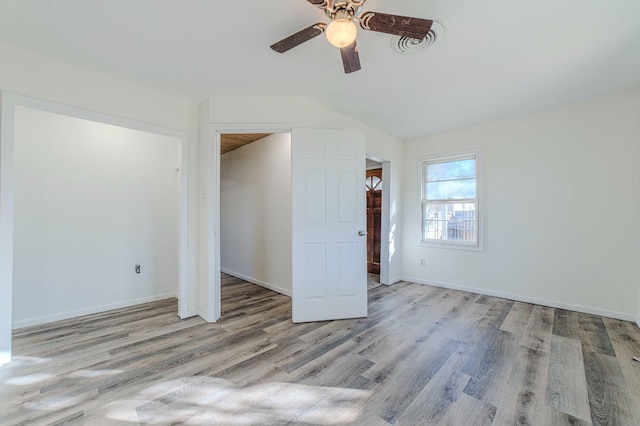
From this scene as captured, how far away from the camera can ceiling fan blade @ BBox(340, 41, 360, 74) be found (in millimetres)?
1661

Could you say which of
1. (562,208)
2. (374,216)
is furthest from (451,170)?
(374,216)

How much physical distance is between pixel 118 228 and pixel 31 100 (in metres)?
1.66

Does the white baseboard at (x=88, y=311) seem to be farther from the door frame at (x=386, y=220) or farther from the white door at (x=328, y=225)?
the door frame at (x=386, y=220)

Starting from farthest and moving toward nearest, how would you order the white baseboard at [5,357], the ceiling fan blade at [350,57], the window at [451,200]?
1. the window at [451,200]
2. the white baseboard at [5,357]
3. the ceiling fan blade at [350,57]

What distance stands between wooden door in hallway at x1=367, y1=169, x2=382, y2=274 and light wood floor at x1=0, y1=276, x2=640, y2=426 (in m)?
2.15

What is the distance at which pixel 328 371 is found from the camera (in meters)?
1.97

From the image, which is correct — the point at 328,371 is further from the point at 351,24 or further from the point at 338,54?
the point at 338,54

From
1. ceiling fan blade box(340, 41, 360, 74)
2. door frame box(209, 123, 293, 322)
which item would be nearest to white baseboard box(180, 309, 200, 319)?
door frame box(209, 123, 293, 322)

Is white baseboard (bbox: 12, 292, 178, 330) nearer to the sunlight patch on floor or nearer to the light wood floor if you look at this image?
the light wood floor

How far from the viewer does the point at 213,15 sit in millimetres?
1754

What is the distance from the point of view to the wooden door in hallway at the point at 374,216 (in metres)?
5.18

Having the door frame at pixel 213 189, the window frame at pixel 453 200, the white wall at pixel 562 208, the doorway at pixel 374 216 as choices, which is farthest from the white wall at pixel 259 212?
the white wall at pixel 562 208

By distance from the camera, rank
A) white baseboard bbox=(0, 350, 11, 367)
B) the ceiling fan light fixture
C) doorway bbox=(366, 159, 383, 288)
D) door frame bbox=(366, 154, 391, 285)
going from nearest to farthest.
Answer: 1. the ceiling fan light fixture
2. white baseboard bbox=(0, 350, 11, 367)
3. door frame bbox=(366, 154, 391, 285)
4. doorway bbox=(366, 159, 383, 288)

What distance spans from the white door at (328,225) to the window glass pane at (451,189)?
1.93 m
